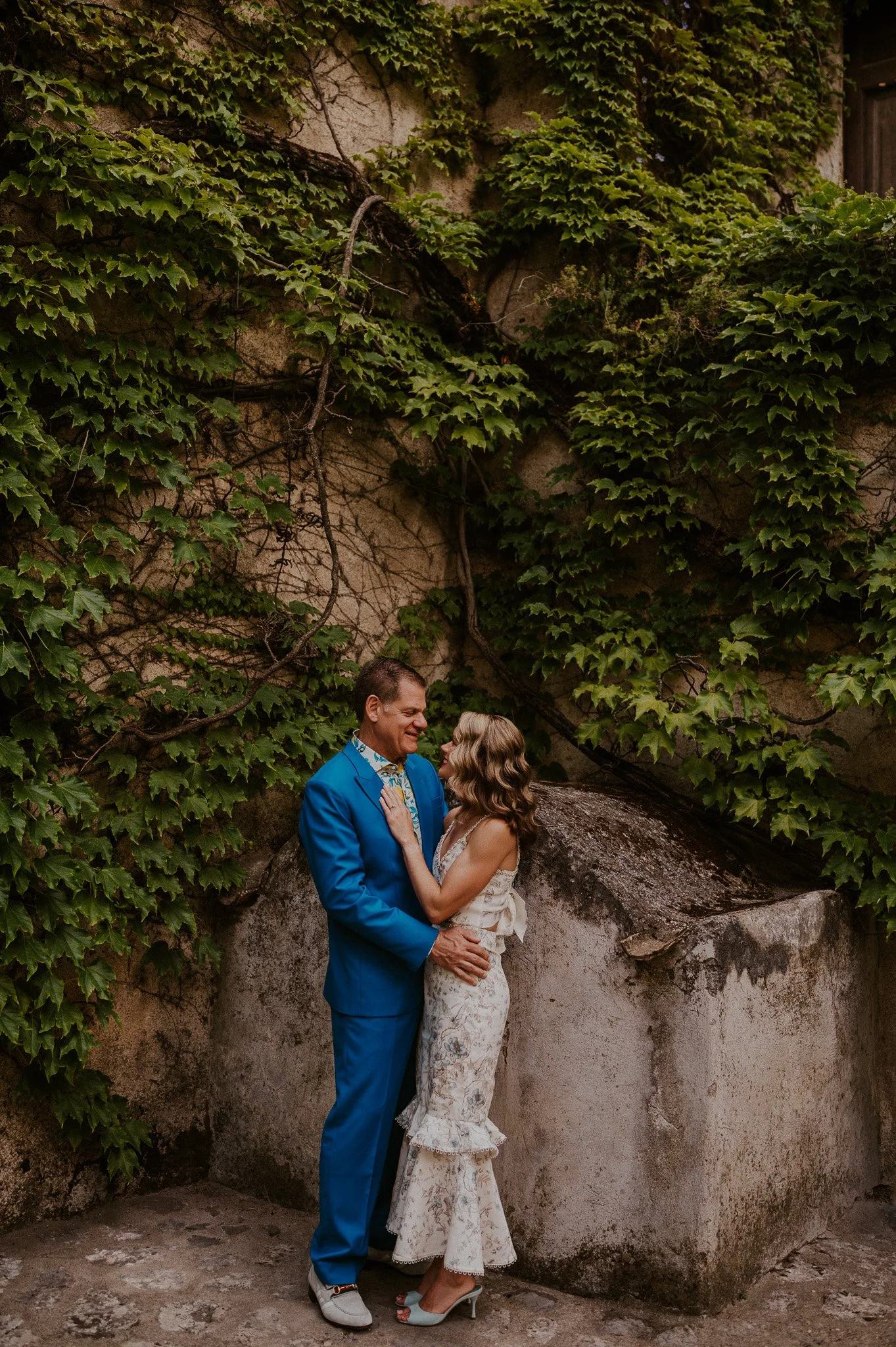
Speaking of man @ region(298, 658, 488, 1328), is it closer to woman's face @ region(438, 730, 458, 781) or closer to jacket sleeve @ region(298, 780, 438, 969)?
jacket sleeve @ region(298, 780, 438, 969)

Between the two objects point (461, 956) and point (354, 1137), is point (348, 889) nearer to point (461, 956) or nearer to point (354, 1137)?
point (461, 956)

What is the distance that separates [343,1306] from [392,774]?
1686mm

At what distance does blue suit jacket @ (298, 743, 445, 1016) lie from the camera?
3332 millimetres

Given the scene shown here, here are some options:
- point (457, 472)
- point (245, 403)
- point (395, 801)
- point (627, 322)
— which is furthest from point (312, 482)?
point (395, 801)

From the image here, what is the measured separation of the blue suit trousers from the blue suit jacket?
89 mm

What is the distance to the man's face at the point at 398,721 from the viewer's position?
3527 millimetres

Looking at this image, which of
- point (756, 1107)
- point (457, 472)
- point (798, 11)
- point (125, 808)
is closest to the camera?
point (756, 1107)

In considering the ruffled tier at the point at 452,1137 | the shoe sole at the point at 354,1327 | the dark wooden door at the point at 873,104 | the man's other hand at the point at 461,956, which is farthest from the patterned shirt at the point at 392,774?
the dark wooden door at the point at 873,104

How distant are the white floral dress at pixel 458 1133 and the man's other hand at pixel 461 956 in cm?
5

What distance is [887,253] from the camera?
442 cm

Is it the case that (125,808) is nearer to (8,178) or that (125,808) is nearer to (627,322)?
(8,178)

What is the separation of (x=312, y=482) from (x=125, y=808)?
1.85 metres

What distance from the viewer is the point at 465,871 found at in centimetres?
336

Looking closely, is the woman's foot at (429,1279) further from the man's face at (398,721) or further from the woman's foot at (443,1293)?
the man's face at (398,721)
